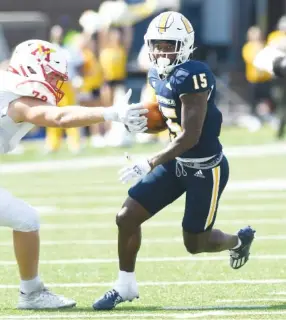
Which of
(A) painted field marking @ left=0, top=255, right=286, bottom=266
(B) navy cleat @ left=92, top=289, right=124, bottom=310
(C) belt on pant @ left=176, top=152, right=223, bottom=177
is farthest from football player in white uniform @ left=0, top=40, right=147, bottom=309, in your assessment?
(A) painted field marking @ left=0, top=255, right=286, bottom=266

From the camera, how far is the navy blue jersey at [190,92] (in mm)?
6258

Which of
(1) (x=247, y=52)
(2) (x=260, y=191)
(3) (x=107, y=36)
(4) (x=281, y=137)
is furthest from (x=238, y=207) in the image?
(1) (x=247, y=52)

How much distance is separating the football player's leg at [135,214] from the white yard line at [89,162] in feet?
25.2

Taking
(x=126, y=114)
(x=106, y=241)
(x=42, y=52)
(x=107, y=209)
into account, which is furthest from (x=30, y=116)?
(x=107, y=209)

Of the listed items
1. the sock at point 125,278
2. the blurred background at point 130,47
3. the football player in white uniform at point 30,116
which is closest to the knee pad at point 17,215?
the football player in white uniform at point 30,116

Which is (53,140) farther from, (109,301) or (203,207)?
(109,301)

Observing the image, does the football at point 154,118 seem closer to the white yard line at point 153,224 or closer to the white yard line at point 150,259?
the white yard line at point 150,259

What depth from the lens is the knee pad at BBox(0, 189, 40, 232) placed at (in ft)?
20.8

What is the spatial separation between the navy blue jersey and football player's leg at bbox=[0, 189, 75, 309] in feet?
2.98

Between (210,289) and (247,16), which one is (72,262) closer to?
(210,289)

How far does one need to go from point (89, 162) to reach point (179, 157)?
8.54m

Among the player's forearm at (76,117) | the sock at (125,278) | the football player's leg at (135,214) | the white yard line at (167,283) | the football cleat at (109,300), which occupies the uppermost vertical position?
the player's forearm at (76,117)

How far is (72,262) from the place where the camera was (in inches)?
317

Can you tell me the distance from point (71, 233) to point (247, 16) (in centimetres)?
1417
